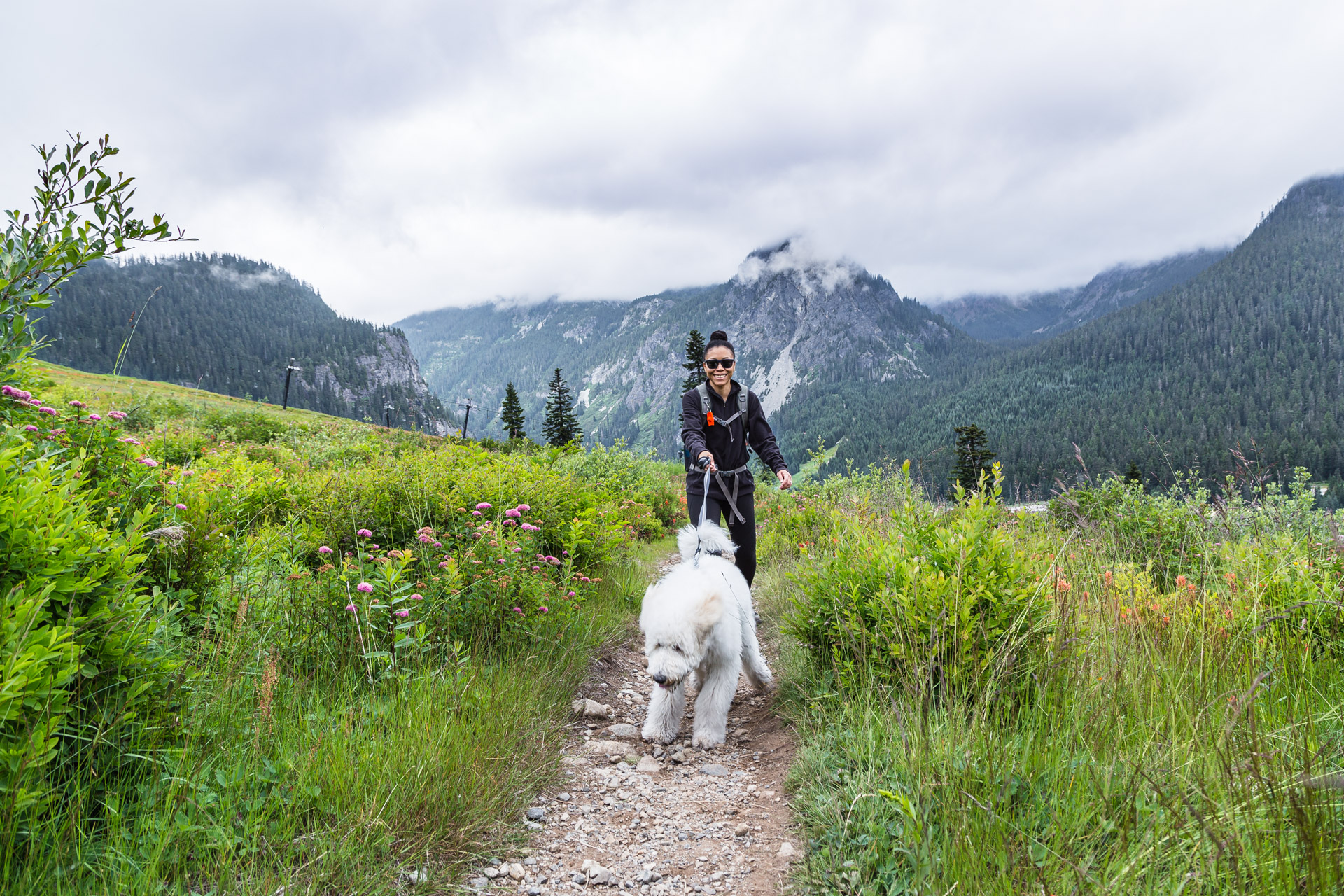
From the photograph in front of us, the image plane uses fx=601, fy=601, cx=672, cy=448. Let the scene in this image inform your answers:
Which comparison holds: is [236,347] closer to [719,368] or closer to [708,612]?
[719,368]

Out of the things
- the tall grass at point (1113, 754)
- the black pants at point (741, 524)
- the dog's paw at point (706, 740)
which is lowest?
the dog's paw at point (706, 740)

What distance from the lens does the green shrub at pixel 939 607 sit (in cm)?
331

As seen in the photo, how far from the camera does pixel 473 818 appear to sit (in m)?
2.91

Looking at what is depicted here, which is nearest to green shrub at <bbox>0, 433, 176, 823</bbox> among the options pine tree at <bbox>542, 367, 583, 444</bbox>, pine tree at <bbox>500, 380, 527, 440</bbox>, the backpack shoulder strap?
the backpack shoulder strap

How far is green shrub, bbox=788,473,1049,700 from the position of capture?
3.31m

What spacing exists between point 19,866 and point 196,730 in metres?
0.66

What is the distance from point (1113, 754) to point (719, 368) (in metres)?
4.00

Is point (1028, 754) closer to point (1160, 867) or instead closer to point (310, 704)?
point (1160, 867)

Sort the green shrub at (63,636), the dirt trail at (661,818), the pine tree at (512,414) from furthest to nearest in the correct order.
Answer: the pine tree at (512,414)
the dirt trail at (661,818)
the green shrub at (63,636)

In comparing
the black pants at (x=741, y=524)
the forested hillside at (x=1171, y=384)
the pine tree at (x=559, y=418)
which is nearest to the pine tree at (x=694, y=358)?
the pine tree at (x=559, y=418)

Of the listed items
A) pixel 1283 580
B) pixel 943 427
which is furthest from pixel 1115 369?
pixel 1283 580

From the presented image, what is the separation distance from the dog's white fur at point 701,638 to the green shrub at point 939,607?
25.8 inches

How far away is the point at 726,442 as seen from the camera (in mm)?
5824

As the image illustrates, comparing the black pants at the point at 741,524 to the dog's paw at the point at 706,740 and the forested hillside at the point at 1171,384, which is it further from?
the forested hillside at the point at 1171,384
